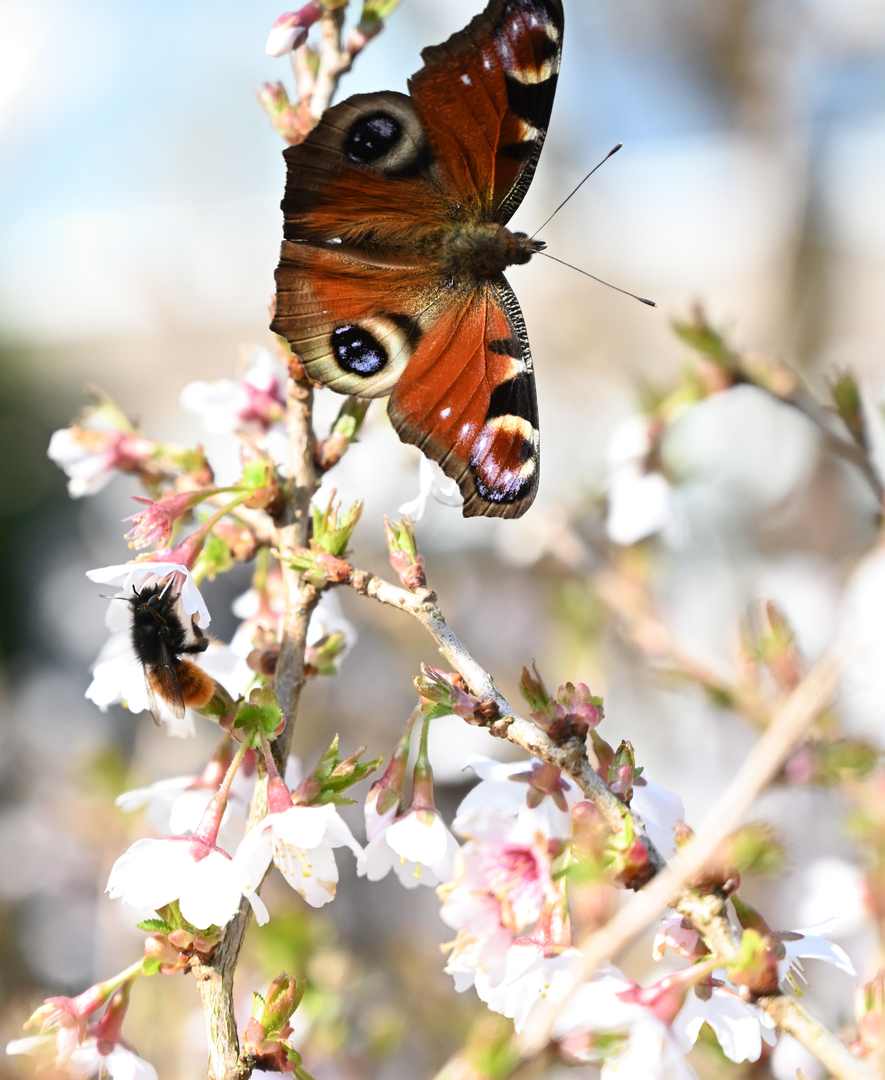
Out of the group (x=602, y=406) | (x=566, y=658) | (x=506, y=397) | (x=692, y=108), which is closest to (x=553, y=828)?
(x=506, y=397)

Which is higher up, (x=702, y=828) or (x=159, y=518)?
(x=702, y=828)

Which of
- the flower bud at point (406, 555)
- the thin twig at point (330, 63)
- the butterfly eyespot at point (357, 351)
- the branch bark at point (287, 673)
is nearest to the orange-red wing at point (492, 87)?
the thin twig at point (330, 63)

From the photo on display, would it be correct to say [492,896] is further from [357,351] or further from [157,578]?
[357,351]

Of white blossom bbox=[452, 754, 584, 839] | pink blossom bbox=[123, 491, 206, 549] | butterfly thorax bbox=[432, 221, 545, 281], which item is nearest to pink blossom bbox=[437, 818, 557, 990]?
white blossom bbox=[452, 754, 584, 839]

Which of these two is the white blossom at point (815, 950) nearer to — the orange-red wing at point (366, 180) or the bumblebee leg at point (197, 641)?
the bumblebee leg at point (197, 641)

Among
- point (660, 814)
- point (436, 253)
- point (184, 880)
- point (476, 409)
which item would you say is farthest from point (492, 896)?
point (436, 253)

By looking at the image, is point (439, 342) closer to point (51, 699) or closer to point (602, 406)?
point (602, 406)

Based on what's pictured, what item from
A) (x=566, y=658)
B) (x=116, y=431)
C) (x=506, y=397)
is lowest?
(x=566, y=658)
